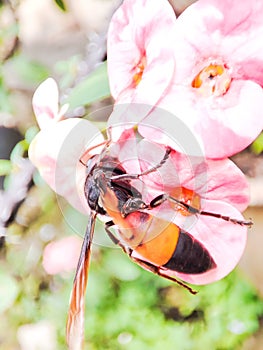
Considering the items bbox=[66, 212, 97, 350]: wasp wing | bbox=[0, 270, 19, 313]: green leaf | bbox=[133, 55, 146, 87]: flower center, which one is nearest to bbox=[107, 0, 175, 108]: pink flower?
bbox=[133, 55, 146, 87]: flower center

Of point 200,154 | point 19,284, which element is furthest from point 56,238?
point 200,154

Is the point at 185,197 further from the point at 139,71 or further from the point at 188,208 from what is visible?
the point at 139,71

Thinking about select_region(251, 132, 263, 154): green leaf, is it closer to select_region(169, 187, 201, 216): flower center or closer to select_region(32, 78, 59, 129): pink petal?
select_region(169, 187, 201, 216): flower center

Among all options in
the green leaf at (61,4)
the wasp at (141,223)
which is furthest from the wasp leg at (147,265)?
the green leaf at (61,4)

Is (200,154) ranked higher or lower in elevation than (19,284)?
higher

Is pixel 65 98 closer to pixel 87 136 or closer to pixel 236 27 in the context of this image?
pixel 87 136

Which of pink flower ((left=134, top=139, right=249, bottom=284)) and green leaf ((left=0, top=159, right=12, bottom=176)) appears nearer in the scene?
pink flower ((left=134, top=139, right=249, bottom=284))

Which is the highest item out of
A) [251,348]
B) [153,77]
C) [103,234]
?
[153,77]
